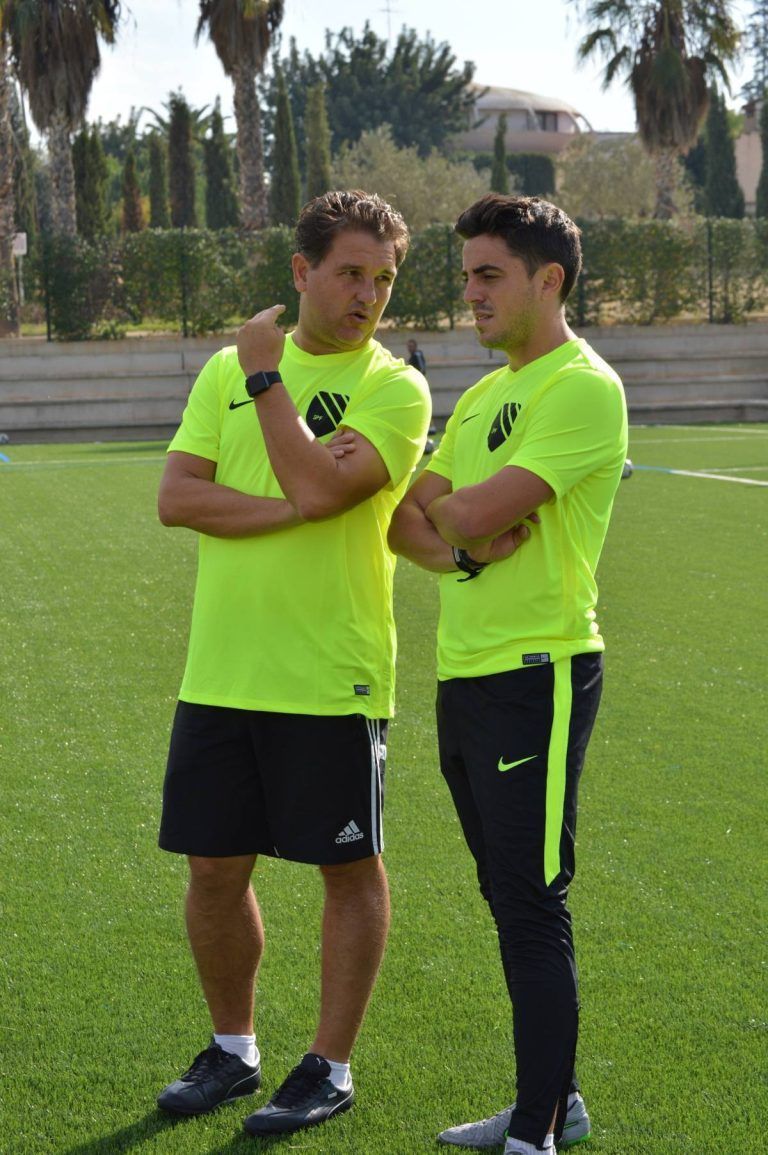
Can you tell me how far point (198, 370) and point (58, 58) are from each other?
753cm

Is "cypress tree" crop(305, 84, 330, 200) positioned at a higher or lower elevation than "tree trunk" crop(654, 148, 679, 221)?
Result: higher

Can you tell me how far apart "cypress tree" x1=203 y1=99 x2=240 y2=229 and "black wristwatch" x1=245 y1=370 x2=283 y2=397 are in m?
45.2

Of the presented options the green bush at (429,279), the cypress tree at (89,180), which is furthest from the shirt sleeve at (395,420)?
the cypress tree at (89,180)

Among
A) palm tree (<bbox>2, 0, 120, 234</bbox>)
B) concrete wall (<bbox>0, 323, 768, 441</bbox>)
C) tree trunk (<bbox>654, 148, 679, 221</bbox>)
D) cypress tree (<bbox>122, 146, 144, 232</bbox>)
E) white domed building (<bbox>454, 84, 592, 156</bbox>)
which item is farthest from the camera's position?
white domed building (<bbox>454, 84, 592, 156</bbox>)

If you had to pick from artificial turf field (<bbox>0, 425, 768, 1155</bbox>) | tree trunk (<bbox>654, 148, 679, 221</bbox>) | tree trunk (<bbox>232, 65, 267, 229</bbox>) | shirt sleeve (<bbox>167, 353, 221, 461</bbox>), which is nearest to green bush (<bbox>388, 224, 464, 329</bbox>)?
tree trunk (<bbox>232, 65, 267, 229</bbox>)

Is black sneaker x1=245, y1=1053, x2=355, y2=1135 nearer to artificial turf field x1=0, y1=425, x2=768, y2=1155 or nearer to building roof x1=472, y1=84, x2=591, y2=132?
artificial turf field x1=0, y1=425, x2=768, y2=1155

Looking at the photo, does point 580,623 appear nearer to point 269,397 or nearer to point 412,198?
point 269,397

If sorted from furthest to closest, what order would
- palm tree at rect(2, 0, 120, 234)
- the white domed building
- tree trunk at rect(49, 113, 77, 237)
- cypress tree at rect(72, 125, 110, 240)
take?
the white domed building, cypress tree at rect(72, 125, 110, 240), tree trunk at rect(49, 113, 77, 237), palm tree at rect(2, 0, 120, 234)

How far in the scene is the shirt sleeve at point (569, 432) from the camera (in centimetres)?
281

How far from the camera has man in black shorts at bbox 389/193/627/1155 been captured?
280cm

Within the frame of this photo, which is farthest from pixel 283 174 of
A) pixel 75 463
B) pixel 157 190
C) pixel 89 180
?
pixel 75 463

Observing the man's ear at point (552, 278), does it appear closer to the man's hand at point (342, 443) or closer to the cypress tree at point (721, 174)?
the man's hand at point (342, 443)

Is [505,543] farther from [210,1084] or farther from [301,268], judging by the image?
[210,1084]

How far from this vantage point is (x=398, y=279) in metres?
29.6
